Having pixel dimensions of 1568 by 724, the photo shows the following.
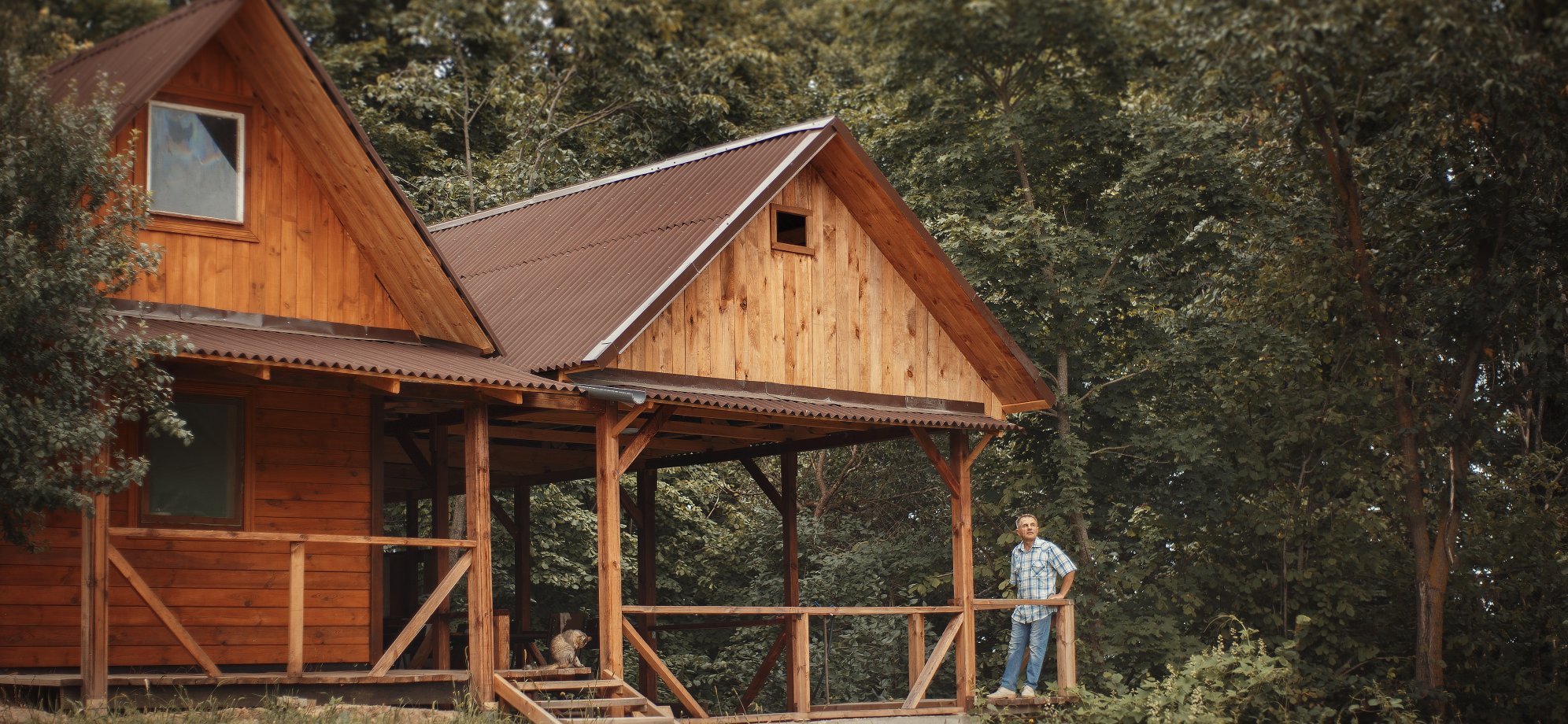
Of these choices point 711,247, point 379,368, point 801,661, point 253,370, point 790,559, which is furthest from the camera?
point 790,559

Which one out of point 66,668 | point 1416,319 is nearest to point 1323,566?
point 1416,319

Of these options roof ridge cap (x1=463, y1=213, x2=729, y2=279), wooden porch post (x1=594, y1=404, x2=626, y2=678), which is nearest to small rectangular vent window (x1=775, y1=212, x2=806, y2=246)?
roof ridge cap (x1=463, y1=213, x2=729, y2=279)

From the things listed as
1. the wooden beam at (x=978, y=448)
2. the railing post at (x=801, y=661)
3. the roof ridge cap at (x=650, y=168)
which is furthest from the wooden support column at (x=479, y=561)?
the wooden beam at (x=978, y=448)

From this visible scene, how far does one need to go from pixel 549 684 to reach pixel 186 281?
4112mm

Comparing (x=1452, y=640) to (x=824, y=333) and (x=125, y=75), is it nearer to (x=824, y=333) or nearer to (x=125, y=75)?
(x=824, y=333)

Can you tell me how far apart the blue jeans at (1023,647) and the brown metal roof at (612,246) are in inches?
193

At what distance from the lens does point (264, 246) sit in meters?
12.9

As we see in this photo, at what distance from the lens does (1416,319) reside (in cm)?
1917

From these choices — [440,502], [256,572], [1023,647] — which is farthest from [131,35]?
[1023,647]

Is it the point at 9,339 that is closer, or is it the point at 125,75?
the point at 9,339

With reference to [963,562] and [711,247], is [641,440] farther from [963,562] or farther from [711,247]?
[963,562]

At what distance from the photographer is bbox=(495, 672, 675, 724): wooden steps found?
12.0 meters

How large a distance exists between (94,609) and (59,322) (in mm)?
1865

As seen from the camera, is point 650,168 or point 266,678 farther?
point 650,168
